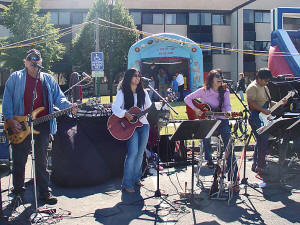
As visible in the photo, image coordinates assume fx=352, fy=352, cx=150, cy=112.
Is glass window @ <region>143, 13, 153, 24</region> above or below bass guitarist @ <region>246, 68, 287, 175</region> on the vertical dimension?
above

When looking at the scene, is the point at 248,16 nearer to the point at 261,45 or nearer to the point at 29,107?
the point at 261,45

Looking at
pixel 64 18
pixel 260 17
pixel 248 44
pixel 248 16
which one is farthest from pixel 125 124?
pixel 260 17

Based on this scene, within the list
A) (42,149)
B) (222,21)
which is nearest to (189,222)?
(42,149)

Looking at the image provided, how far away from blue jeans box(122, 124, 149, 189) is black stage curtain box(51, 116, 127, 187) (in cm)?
76

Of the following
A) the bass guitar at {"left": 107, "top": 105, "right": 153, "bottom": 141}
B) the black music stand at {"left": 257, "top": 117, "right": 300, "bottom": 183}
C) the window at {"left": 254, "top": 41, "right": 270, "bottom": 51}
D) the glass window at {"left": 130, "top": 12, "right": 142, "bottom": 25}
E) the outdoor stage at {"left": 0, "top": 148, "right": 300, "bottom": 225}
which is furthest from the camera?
the window at {"left": 254, "top": 41, "right": 270, "bottom": 51}

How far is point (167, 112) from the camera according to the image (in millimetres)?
6676

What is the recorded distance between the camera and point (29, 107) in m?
4.96

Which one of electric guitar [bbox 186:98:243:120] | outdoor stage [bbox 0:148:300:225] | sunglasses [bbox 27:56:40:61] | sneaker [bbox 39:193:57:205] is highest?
sunglasses [bbox 27:56:40:61]

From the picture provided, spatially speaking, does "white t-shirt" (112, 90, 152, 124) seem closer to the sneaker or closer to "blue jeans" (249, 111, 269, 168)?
the sneaker

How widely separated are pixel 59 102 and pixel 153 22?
114ft

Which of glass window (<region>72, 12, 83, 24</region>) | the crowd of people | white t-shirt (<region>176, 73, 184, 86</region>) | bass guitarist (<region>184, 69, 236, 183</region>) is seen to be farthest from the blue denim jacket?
glass window (<region>72, 12, 83, 24</region>)

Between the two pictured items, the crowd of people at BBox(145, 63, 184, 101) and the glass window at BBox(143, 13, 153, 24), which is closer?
the crowd of people at BBox(145, 63, 184, 101)

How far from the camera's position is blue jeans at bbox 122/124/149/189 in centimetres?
562

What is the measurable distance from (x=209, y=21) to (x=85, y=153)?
35952mm
